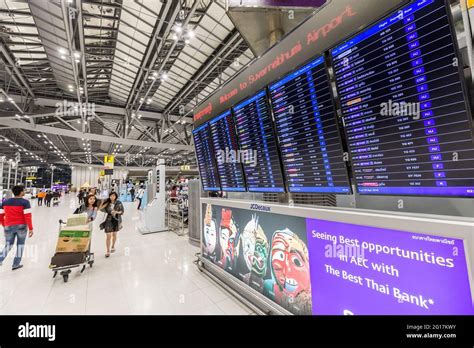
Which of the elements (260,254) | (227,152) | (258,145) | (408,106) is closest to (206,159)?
(227,152)

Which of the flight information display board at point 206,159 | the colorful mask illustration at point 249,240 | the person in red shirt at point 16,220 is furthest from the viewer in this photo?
the person in red shirt at point 16,220

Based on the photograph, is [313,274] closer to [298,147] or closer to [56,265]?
[298,147]

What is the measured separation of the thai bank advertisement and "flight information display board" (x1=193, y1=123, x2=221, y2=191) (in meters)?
1.02

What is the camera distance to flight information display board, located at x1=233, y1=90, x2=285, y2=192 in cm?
254

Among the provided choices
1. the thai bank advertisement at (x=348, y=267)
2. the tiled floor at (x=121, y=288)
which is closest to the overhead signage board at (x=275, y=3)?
the thai bank advertisement at (x=348, y=267)

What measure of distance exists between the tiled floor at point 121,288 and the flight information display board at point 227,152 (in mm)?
1718

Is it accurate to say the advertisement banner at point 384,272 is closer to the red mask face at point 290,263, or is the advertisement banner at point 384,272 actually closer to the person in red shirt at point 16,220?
the red mask face at point 290,263

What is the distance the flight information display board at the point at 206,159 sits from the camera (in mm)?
3848

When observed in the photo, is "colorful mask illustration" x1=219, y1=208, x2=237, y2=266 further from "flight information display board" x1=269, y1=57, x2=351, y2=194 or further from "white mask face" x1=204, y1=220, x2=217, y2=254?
"flight information display board" x1=269, y1=57, x2=351, y2=194

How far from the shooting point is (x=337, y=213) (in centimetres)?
180

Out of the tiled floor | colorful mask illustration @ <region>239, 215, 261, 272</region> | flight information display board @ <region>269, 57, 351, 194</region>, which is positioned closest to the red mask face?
colorful mask illustration @ <region>239, 215, 261, 272</region>

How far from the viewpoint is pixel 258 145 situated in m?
2.74

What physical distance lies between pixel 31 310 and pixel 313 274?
387 cm

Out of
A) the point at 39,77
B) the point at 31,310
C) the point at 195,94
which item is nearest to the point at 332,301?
the point at 31,310
